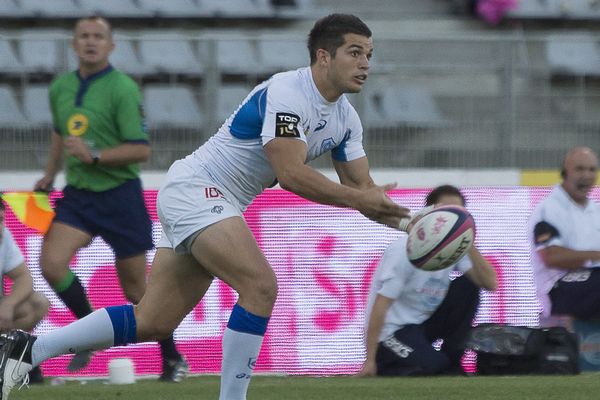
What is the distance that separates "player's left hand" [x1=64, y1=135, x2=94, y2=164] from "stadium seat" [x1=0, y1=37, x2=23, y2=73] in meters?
3.05

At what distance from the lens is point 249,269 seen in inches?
219

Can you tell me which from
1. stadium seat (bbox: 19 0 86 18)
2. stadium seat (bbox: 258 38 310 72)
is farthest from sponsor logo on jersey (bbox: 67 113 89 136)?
stadium seat (bbox: 19 0 86 18)


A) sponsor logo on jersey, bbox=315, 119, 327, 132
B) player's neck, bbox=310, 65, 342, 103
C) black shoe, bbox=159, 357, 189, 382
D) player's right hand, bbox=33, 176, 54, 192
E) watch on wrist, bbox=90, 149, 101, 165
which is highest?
player's neck, bbox=310, 65, 342, 103

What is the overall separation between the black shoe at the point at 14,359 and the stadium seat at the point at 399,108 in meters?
5.47

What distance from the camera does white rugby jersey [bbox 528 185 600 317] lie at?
9.23 m

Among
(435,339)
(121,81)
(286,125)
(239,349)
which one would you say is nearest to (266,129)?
(286,125)

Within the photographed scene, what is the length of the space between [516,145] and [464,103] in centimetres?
58

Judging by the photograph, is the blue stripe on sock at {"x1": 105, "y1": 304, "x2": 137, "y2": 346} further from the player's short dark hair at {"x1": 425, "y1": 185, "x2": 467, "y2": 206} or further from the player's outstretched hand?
the player's short dark hair at {"x1": 425, "y1": 185, "x2": 467, "y2": 206}

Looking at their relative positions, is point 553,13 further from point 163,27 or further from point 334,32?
point 334,32

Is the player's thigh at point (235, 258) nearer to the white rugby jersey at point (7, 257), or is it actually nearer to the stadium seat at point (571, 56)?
the white rugby jersey at point (7, 257)

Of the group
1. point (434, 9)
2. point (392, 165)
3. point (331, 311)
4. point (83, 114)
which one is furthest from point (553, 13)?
point (83, 114)

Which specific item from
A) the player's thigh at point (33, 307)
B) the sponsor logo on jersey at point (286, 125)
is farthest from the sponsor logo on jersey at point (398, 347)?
the sponsor logo on jersey at point (286, 125)

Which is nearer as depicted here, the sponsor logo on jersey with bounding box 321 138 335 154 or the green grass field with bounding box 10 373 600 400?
the sponsor logo on jersey with bounding box 321 138 335 154

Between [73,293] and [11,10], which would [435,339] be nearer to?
[73,293]
